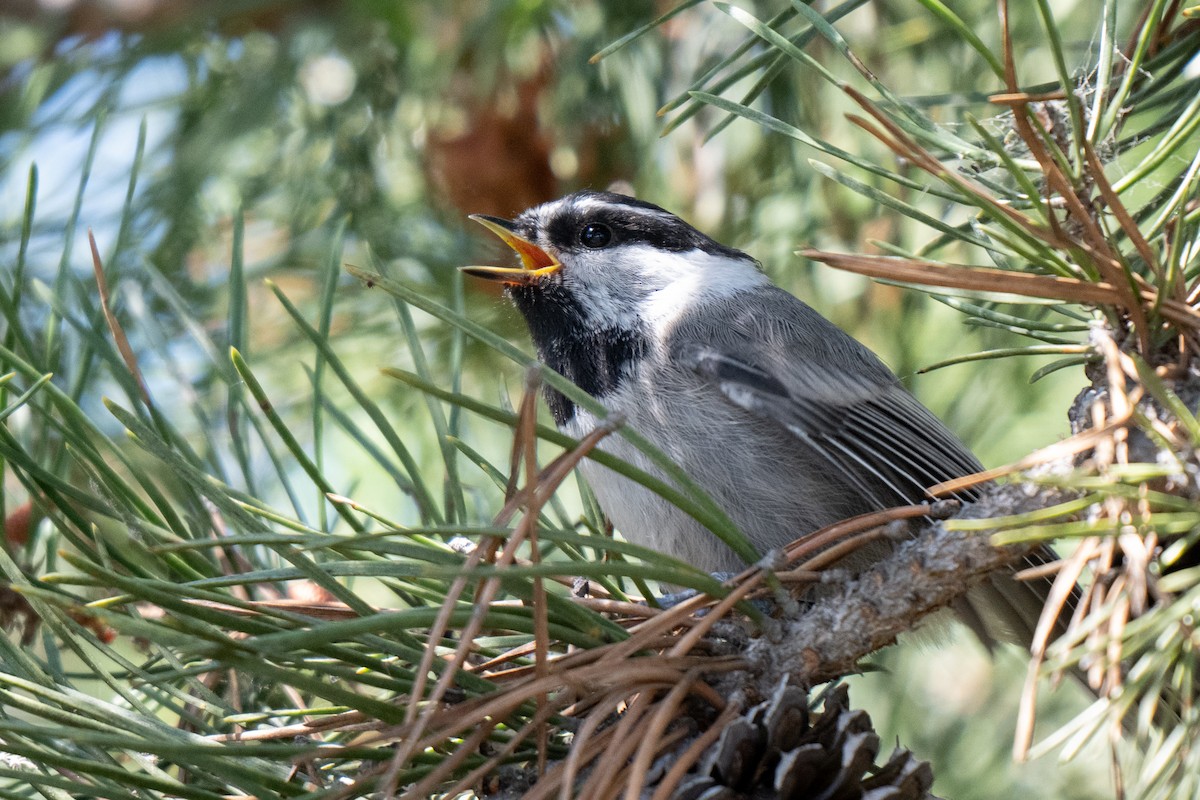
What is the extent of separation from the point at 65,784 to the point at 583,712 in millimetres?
503

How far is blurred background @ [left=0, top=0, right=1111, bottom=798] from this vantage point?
2.34 meters

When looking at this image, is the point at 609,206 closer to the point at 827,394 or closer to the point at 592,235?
the point at 592,235

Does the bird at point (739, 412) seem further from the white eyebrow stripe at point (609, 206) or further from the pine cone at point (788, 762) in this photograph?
the pine cone at point (788, 762)

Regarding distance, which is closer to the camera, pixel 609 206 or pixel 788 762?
pixel 788 762

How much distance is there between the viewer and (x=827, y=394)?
194 centimetres

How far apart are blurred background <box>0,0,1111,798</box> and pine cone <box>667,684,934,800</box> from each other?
1.15 metres

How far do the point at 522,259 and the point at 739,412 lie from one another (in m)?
0.72

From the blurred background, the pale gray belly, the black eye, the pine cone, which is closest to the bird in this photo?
the pale gray belly

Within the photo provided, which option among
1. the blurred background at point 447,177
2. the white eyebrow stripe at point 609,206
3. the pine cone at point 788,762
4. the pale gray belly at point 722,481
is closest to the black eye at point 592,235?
the white eyebrow stripe at point 609,206

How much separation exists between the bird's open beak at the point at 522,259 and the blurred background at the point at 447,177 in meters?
0.25

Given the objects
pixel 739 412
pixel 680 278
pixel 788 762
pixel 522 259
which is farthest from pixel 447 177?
pixel 788 762

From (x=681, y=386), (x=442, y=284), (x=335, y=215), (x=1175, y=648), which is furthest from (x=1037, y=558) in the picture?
(x=335, y=215)

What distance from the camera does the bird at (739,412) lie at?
6.06ft

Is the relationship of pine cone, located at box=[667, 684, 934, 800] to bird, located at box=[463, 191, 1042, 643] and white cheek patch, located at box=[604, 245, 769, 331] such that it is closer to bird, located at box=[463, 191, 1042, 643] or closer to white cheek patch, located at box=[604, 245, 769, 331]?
bird, located at box=[463, 191, 1042, 643]
